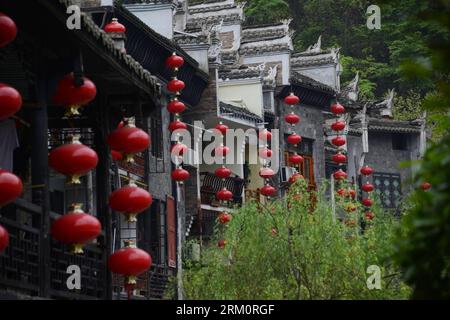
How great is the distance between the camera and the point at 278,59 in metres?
37.1

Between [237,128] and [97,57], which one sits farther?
[237,128]

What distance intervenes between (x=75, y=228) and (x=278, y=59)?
25.5 metres

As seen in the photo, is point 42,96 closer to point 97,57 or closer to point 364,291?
point 97,57

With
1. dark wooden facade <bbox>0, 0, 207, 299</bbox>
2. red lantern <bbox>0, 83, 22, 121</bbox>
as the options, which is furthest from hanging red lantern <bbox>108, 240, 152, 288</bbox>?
red lantern <bbox>0, 83, 22, 121</bbox>

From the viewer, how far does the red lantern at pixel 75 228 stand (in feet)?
39.7

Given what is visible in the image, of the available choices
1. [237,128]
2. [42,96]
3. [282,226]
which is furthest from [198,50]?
[42,96]

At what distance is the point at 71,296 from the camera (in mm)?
13617

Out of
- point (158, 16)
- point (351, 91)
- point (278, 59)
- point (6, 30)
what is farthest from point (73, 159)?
point (351, 91)

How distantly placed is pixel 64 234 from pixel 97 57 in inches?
103

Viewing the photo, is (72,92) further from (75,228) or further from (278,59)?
(278,59)

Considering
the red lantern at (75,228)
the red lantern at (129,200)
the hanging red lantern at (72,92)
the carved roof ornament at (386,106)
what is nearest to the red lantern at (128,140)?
the red lantern at (129,200)

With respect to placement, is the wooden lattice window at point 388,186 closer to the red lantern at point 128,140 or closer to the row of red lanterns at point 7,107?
the red lantern at point 128,140

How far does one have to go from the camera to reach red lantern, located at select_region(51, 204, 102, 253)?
12.1 meters

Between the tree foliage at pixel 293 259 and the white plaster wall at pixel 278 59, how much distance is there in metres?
16.3
